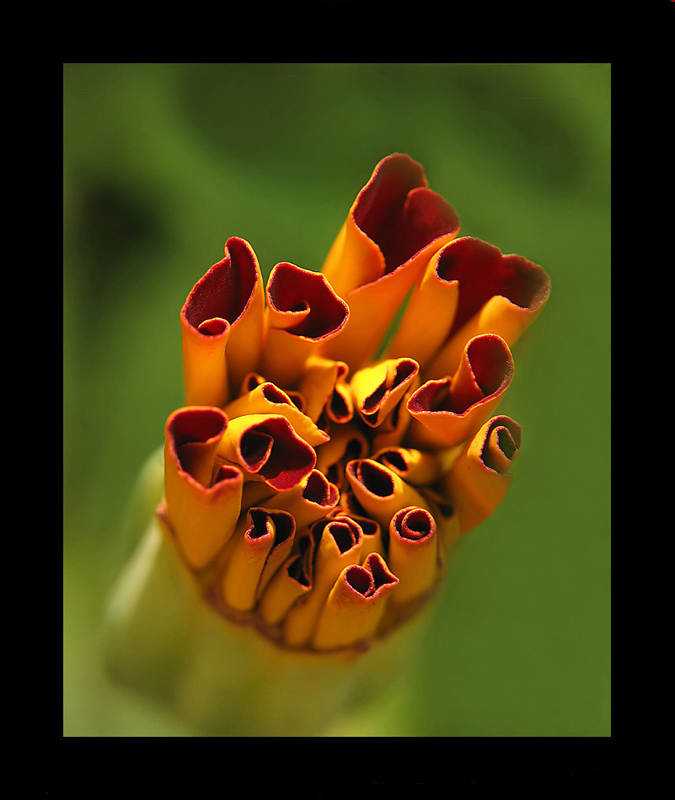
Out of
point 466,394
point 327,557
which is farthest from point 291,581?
point 466,394

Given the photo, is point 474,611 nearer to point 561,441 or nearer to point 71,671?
point 561,441

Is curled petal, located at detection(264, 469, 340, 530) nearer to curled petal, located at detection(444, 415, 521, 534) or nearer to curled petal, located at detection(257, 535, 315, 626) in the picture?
curled petal, located at detection(257, 535, 315, 626)

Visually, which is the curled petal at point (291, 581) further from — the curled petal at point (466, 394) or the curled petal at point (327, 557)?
the curled petal at point (466, 394)

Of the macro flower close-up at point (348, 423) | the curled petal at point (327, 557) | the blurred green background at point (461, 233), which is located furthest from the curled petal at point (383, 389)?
the blurred green background at point (461, 233)

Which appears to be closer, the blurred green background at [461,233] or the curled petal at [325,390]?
the curled petal at [325,390]

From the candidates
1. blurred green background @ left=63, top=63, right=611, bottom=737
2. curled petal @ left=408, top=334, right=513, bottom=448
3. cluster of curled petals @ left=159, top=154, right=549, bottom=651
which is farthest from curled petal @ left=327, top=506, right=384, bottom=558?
blurred green background @ left=63, top=63, right=611, bottom=737

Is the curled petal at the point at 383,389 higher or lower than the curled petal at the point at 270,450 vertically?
higher

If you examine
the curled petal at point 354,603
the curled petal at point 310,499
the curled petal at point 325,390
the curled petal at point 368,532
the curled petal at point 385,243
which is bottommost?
the curled petal at point 354,603
